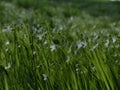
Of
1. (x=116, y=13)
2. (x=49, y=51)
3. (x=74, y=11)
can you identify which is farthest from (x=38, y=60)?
(x=116, y=13)

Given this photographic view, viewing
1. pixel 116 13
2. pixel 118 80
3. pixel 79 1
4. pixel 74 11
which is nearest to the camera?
pixel 118 80

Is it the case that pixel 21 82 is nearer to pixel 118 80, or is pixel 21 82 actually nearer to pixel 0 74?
pixel 0 74

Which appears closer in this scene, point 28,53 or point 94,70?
point 94,70

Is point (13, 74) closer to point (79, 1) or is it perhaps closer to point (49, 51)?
point (49, 51)

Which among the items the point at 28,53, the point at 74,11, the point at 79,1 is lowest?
the point at 79,1

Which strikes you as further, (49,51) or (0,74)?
(49,51)

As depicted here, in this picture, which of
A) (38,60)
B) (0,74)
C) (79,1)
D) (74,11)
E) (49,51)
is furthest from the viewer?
(79,1)

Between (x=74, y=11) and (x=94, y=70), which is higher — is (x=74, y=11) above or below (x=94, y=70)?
below

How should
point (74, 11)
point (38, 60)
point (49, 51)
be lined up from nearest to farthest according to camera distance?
1. point (38, 60)
2. point (49, 51)
3. point (74, 11)

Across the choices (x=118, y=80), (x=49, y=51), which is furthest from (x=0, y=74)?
(x=118, y=80)
